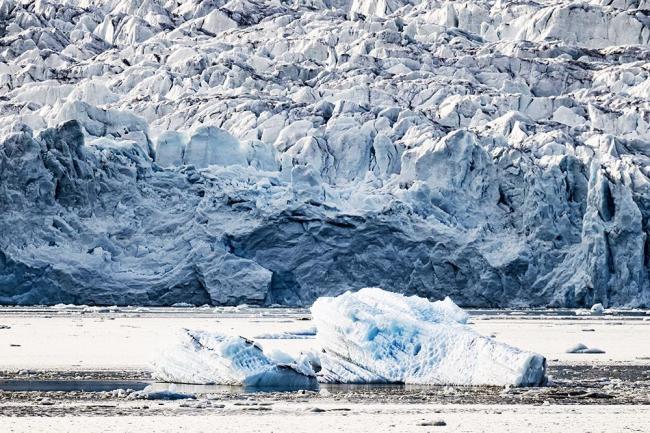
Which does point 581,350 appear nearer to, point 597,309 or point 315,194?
point 597,309

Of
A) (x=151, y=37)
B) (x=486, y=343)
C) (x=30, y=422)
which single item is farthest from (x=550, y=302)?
(x=151, y=37)

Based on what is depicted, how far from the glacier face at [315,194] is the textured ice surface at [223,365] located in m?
23.3

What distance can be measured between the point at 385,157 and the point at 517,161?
15.4ft

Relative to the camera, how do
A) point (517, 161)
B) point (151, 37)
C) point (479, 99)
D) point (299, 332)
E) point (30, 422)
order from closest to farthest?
point (30, 422), point (299, 332), point (517, 161), point (479, 99), point (151, 37)

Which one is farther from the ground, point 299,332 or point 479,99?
point 479,99

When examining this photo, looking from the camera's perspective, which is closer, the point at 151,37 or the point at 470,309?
the point at 470,309

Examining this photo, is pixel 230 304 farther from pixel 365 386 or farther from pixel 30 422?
pixel 30 422

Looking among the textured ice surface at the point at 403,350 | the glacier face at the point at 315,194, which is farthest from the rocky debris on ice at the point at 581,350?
the glacier face at the point at 315,194

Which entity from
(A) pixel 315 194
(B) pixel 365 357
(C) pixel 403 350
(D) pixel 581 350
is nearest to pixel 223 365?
(B) pixel 365 357

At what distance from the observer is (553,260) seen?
128 feet

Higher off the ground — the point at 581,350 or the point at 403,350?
the point at 403,350

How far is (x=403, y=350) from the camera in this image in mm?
13516

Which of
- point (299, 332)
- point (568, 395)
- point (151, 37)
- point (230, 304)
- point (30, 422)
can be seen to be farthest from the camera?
point (151, 37)

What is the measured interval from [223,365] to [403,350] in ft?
6.60
